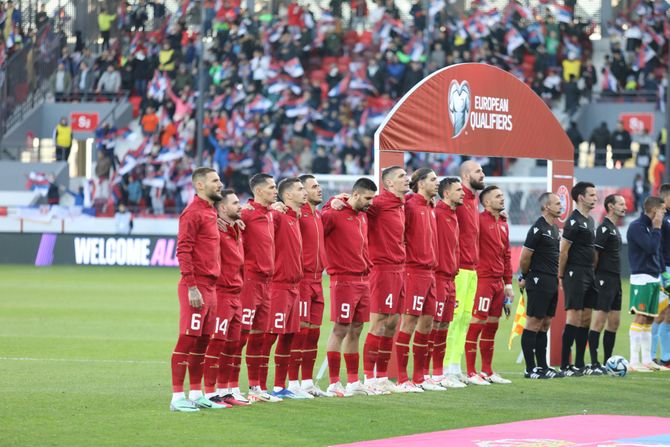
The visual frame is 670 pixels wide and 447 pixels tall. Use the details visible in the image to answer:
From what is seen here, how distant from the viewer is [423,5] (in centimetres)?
4156

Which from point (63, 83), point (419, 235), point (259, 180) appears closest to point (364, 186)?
point (419, 235)

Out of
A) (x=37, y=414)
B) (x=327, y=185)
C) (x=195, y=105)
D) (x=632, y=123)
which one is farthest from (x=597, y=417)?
(x=195, y=105)

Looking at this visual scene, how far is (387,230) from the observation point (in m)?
14.0

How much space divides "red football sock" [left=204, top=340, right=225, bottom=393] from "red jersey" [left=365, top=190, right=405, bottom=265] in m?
2.31

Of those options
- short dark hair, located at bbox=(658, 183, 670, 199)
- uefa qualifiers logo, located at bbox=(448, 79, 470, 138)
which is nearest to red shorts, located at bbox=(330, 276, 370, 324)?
uefa qualifiers logo, located at bbox=(448, 79, 470, 138)

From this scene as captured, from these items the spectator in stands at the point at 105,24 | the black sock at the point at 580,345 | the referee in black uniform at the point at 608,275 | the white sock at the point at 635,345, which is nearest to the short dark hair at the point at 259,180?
the black sock at the point at 580,345

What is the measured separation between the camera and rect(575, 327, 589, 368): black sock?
16.1 metres

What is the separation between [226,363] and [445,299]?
117 inches

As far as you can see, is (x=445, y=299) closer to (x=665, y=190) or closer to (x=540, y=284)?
(x=540, y=284)

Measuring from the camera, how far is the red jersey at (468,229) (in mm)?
15109

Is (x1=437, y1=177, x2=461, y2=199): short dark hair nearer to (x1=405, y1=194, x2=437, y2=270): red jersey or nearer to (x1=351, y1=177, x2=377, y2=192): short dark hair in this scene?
(x1=405, y1=194, x2=437, y2=270): red jersey

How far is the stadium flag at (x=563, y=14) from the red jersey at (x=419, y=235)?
87.8 feet

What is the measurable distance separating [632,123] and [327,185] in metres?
10.2

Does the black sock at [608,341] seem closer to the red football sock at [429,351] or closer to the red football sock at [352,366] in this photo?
the red football sock at [429,351]
